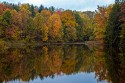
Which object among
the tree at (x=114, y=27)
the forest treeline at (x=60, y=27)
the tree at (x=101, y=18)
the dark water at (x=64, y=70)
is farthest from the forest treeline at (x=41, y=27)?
the dark water at (x=64, y=70)

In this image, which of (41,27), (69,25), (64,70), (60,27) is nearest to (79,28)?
(69,25)

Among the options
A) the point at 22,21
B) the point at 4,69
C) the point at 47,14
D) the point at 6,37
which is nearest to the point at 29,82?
the point at 4,69

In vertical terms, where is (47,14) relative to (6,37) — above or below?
above

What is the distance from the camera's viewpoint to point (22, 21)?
3679 inches

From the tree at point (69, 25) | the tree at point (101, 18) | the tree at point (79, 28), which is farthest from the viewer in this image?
the tree at point (79, 28)

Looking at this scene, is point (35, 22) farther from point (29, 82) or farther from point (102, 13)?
point (29, 82)

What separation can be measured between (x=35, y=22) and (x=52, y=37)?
8.96 meters

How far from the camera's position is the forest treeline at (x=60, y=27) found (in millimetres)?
72069

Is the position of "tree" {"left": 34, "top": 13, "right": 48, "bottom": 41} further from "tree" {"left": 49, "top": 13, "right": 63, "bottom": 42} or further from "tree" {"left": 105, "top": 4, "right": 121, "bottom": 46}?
"tree" {"left": 105, "top": 4, "right": 121, "bottom": 46}

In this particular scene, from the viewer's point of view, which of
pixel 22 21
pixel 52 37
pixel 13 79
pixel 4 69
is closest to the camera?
pixel 13 79

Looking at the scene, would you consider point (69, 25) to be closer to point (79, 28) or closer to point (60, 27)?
point (60, 27)

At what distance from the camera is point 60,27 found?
10906cm

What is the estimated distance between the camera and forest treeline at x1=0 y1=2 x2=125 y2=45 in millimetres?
72069

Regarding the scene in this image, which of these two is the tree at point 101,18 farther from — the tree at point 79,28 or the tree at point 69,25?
the tree at point 79,28
